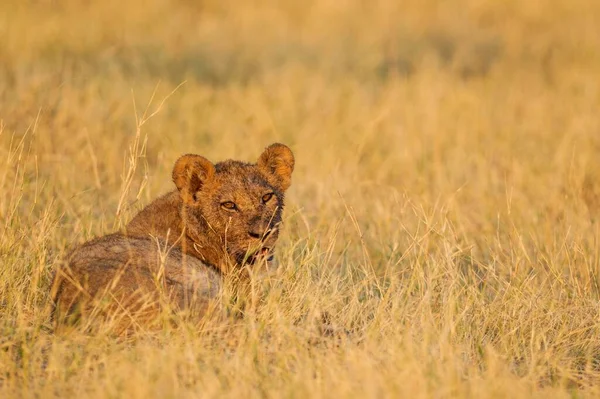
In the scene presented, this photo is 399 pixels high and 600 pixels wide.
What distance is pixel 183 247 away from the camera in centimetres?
546

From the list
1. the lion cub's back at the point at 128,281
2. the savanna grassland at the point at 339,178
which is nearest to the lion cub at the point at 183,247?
the lion cub's back at the point at 128,281

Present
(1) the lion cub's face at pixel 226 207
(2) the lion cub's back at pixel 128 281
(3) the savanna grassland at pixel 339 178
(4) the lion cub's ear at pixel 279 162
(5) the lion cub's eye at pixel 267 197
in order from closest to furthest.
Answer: (3) the savanna grassland at pixel 339 178 < (2) the lion cub's back at pixel 128 281 < (1) the lion cub's face at pixel 226 207 < (5) the lion cub's eye at pixel 267 197 < (4) the lion cub's ear at pixel 279 162

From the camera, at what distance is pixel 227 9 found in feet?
55.7

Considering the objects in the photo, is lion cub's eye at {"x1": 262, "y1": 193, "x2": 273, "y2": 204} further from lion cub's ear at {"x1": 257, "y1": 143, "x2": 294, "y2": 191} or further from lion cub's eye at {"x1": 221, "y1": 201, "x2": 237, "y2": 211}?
lion cub's ear at {"x1": 257, "y1": 143, "x2": 294, "y2": 191}

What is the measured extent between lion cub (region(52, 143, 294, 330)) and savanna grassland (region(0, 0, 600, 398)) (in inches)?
6.8

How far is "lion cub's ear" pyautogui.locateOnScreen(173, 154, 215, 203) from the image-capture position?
5785 mm

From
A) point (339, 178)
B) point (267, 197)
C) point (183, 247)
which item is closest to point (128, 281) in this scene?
point (183, 247)

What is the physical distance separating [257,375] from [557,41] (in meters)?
12.4

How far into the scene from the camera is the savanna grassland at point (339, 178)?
4.64m

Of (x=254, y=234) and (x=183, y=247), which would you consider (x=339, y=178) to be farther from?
(x=183, y=247)

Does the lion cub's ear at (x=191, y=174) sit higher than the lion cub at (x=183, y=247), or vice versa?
the lion cub's ear at (x=191, y=174)

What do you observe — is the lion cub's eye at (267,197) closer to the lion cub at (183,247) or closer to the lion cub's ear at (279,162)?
the lion cub at (183,247)

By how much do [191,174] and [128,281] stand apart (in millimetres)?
981

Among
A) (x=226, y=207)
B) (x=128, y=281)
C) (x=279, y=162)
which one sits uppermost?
(x=279, y=162)
